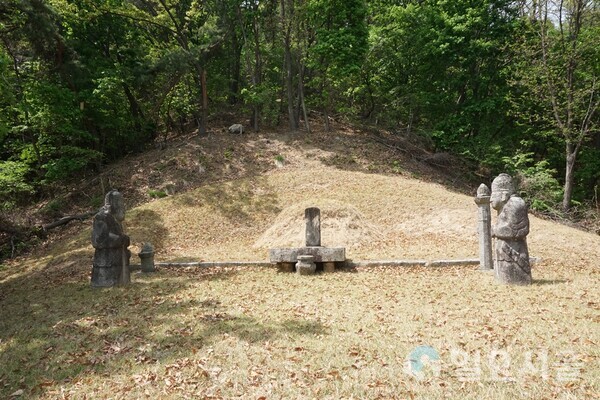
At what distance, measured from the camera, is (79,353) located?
18.3 ft

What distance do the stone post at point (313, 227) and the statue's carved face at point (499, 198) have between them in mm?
4739

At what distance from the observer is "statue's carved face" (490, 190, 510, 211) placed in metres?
8.41

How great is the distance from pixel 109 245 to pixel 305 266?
5153 mm

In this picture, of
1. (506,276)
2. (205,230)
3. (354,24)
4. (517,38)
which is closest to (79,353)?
(506,276)

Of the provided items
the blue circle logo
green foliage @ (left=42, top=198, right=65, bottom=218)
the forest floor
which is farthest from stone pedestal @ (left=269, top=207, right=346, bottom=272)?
green foliage @ (left=42, top=198, right=65, bottom=218)

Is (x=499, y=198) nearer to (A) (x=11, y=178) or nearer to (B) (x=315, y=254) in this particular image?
(B) (x=315, y=254)

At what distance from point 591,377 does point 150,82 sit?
23.4 m

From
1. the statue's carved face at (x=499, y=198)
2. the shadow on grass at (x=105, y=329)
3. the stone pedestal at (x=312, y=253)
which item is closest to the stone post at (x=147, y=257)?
the shadow on grass at (x=105, y=329)

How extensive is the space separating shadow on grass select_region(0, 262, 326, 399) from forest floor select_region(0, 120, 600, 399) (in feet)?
0.11

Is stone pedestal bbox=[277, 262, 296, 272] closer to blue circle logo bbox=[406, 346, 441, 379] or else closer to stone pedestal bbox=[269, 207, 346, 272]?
stone pedestal bbox=[269, 207, 346, 272]

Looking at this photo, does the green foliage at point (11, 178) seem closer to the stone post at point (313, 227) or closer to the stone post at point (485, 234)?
the stone post at point (313, 227)

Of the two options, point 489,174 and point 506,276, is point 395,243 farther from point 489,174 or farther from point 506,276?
point 489,174

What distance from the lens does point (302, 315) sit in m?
6.82

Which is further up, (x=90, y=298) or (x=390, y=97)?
(x=390, y=97)
